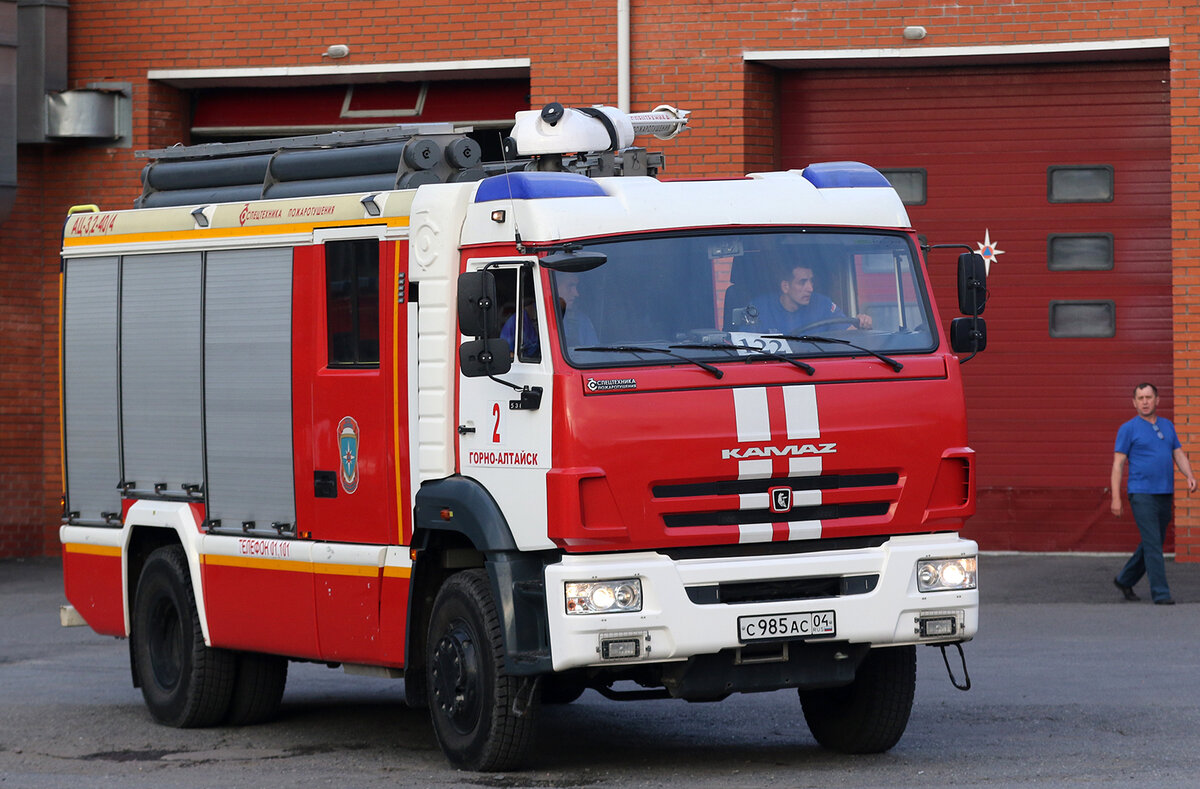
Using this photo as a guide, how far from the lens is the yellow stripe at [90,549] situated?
12094mm

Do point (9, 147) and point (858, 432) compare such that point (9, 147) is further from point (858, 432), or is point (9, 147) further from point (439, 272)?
point (858, 432)

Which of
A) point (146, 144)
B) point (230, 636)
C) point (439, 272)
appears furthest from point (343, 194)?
point (146, 144)

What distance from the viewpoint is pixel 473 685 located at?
9312 mm

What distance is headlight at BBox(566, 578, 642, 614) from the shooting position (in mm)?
8727

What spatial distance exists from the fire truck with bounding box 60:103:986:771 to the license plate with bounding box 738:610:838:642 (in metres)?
0.01

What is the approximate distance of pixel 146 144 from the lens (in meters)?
20.7

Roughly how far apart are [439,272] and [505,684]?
198 centimetres

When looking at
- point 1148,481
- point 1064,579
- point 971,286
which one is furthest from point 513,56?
point 971,286

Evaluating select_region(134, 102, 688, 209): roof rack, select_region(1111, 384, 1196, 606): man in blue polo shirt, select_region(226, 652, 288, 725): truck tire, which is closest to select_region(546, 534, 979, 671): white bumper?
select_region(134, 102, 688, 209): roof rack

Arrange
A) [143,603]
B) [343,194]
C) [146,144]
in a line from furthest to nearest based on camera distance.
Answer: [146,144] → [143,603] → [343,194]

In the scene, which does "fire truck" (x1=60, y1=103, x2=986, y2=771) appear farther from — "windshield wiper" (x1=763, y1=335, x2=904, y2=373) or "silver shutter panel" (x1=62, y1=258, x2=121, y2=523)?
"silver shutter panel" (x1=62, y1=258, x2=121, y2=523)

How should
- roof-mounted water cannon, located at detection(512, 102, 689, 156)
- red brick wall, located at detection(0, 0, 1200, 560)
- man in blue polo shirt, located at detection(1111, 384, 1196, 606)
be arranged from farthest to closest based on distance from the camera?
red brick wall, located at detection(0, 0, 1200, 560)
man in blue polo shirt, located at detection(1111, 384, 1196, 606)
roof-mounted water cannon, located at detection(512, 102, 689, 156)

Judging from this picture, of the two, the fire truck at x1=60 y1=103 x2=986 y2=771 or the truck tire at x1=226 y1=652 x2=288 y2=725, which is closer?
the fire truck at x1=60 y1=103 x2=986 y2=771

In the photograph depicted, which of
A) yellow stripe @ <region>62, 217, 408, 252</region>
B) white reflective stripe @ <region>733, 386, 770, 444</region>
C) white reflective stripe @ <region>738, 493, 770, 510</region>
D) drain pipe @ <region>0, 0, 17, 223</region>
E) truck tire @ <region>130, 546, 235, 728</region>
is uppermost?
drain pipe @ <region>0, 0, 17, 223</region>
